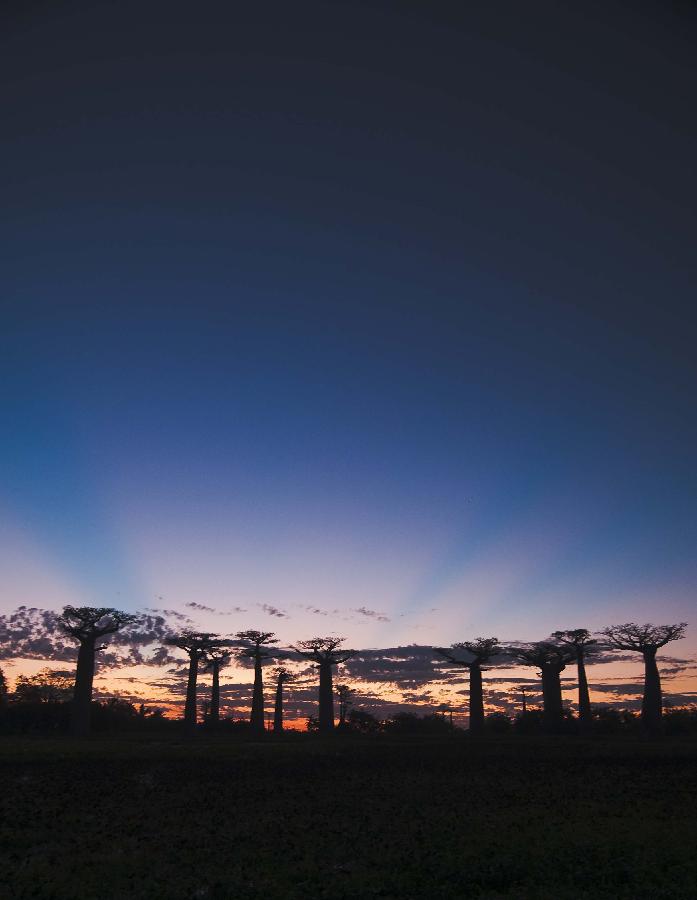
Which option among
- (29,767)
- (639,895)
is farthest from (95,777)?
(639,895)

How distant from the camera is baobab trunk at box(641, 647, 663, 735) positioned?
71875mm

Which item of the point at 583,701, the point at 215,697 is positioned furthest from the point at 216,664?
the point at 583,701

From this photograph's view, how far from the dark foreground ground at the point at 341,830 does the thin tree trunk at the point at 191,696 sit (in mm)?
39359

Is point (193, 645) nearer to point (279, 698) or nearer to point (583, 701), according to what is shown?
point (279, 698)

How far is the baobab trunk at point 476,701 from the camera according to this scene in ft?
270

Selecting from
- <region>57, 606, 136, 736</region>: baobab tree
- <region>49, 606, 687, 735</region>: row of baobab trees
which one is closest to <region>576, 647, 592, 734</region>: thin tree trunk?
<region>49, 606, 687, 735</region>: row of baobab trees

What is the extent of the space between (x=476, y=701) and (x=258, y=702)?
92.6ft

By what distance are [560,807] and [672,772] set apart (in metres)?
14.7

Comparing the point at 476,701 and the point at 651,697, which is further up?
the point at 651,697

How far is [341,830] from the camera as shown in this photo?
2117 centimetres

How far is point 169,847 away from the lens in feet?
62.5

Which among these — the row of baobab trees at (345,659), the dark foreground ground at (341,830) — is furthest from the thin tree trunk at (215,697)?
the dark foreground ground at (341,830)

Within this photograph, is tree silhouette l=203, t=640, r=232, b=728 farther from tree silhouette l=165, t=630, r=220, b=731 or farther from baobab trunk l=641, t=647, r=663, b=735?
baobab trunk l=641, t=647, r=663, b=735

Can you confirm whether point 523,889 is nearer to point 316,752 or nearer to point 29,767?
point 29,767
